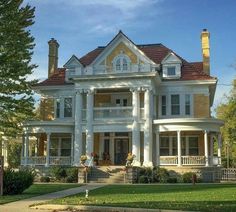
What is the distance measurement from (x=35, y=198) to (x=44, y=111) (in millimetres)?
22902

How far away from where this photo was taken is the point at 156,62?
131 feet

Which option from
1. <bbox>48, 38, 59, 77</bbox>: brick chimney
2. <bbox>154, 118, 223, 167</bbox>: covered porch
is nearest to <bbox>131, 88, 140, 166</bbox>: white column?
<bbox>154, 118, 223, 167</bbox>: covered porch

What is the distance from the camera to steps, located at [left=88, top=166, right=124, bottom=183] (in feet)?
109

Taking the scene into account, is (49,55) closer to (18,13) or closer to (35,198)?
(18,13)

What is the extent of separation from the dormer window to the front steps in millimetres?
8083

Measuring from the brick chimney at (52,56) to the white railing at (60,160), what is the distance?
1017cm

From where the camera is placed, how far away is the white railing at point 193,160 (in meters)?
34.5

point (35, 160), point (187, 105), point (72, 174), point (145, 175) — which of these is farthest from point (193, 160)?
point (35, 160)

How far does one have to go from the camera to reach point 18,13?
32812 mm

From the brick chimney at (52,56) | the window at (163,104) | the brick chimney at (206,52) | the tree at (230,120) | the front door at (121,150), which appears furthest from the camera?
the tree at (230,120)

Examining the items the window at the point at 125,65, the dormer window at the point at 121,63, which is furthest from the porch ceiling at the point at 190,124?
the dormer window at the point at 121,63

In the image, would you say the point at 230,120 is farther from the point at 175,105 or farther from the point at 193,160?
the point at 193,160

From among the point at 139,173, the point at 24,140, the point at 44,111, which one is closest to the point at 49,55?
the point at 44,111

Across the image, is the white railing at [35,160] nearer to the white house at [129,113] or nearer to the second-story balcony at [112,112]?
the white house at [129,113]
